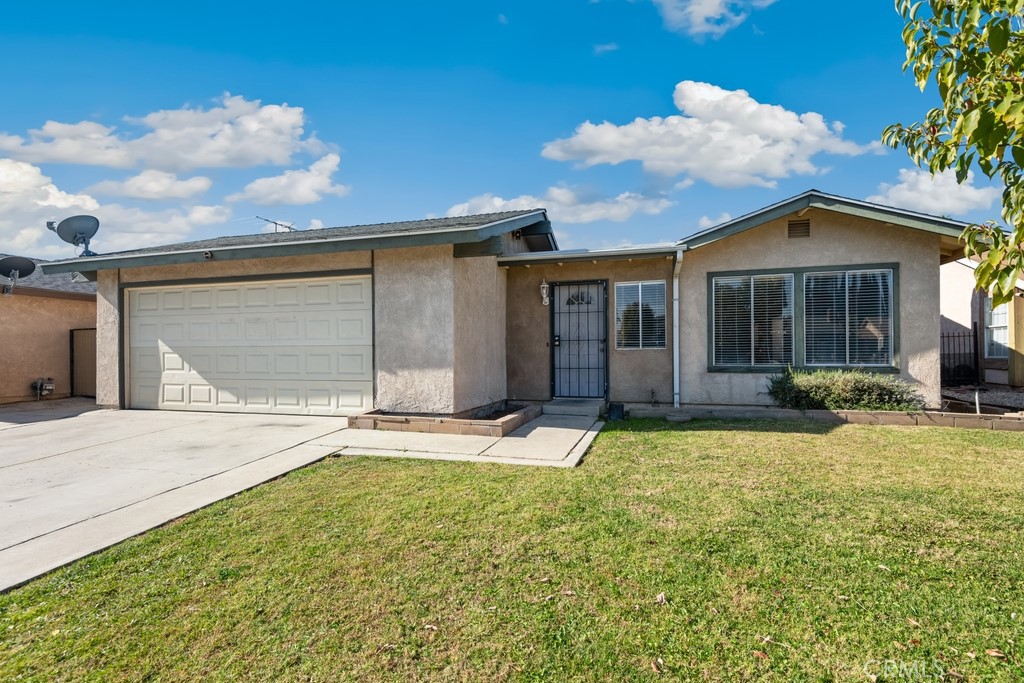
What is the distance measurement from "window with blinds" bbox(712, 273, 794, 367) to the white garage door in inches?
245

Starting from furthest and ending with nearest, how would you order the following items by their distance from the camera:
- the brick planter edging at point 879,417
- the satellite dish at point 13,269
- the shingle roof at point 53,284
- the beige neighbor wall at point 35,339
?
the shingle roof at point 53,284 → the beige neighbor wall at point 35,339 → the satellite dish at point 13,269 → the brick planter edging at point 879,417

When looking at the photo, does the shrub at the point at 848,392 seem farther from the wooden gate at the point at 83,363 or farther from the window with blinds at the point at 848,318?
the wooden gate at the point at 83,363

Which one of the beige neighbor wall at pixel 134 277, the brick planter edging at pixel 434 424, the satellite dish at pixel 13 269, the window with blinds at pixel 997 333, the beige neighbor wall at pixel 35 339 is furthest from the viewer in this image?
the window with blinds at pixel 997 333

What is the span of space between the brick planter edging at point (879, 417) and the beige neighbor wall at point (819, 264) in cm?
85

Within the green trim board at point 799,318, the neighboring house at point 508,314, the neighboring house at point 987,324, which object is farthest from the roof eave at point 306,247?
the neighboring house at point 987,324

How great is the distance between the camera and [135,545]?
3.56m

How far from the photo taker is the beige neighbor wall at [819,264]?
867 centimetres

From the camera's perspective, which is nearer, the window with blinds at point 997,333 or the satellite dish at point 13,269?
the satellite dish at point 13,269

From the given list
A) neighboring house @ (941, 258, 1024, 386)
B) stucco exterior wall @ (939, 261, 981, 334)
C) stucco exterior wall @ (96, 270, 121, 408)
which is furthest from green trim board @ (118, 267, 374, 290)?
stucco exterior wall @ (939, 261, 981, 334)

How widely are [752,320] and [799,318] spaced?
0.76 m

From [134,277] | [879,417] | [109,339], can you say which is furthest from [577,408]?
[109,339]

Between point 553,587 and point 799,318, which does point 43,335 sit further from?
point 799,318

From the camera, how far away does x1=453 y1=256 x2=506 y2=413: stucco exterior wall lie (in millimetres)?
8273

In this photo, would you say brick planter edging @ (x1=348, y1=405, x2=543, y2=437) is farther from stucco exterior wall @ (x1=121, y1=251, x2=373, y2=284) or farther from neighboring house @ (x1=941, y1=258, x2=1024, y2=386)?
neighboring house @ (x1=941, y1=258, x2=1024, y2=386)
